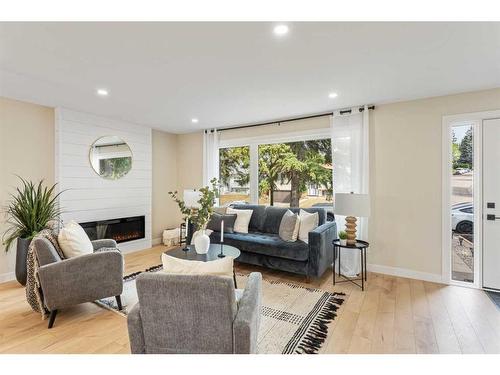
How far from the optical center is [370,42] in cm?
198

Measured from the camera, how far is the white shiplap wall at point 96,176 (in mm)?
3830

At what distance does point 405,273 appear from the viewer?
3441mm

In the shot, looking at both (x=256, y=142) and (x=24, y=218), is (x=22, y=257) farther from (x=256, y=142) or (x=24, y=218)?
(x=256, y=142)

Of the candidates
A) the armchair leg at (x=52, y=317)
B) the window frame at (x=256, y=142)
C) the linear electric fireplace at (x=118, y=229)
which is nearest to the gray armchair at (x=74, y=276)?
the armchair leg at (x=52, y=317)

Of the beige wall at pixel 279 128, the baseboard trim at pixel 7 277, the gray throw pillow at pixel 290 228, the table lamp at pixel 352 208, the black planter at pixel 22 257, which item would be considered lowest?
the baseboard trim at pixel 7 277

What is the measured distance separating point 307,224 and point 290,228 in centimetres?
23

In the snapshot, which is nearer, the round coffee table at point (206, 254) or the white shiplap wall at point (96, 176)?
the round coffee table at point (206, 254)

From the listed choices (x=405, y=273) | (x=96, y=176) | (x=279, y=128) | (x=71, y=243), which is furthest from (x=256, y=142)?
(x=71, y=243)

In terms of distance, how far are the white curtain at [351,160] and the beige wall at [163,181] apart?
3.49 meters

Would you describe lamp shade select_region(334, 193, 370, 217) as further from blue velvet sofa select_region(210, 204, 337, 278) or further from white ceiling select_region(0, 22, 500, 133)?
white ceiling select_region(0, 22, 500, 133)

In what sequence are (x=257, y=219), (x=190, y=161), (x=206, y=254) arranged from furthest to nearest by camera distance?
1. (x=190, y=161)
2. (x=257, y=219)
3. (x=206, y=254)

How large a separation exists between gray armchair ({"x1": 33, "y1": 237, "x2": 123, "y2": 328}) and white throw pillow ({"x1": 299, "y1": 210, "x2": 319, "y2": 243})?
7.21 ft

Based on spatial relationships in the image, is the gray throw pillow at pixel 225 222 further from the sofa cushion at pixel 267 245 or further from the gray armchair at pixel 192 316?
the gray armchair at pixel 192 316
